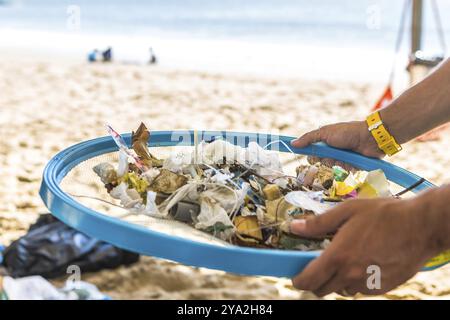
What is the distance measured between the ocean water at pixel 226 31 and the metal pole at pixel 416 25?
161 millimetres

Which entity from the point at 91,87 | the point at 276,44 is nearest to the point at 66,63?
the point at 91,87

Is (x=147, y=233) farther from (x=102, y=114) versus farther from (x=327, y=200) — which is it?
(x=102, y=114)

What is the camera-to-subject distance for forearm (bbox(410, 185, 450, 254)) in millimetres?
643

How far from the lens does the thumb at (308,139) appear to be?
1.12 metres

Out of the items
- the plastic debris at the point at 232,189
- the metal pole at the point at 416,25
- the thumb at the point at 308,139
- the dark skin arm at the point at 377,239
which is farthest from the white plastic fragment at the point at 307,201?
the metal pole at the point at 416,25

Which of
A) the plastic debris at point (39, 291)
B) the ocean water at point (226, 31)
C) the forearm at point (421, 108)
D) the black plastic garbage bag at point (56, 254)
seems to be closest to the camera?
the forearm at point (421, 108)

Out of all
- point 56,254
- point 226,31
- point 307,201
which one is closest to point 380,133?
point 307,201

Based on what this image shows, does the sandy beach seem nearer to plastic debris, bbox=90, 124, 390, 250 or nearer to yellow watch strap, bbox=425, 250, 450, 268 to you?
plastic debris, bbox=90, 124, 390, 250

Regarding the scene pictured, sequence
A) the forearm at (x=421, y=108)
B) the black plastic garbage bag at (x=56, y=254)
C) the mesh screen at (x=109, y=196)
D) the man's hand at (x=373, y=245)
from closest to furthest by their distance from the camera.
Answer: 1. the man's hand at (x=373, y=245)
2. the mesh screen at (x=109, y=196)
3. the forearm at (x=421, y=108)
4. the black plastic garbage bag at (x=56, y=254)

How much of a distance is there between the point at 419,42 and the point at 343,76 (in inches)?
54.8

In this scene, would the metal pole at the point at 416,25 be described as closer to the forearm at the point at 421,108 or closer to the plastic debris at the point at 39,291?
the forearm at the point at 421,108

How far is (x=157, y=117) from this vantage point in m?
2.84

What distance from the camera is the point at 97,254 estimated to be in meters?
1.50

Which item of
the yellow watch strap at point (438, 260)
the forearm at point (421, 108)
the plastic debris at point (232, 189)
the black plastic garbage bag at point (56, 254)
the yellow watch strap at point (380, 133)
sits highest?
the forearm at point (421, 108)
